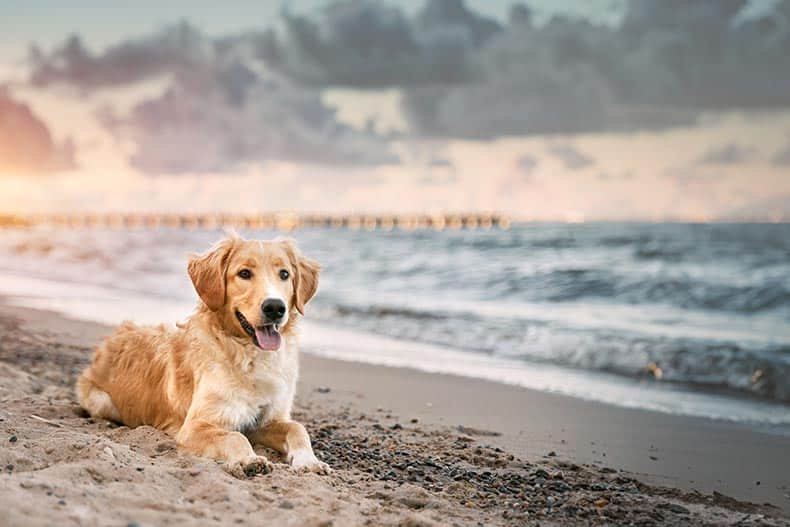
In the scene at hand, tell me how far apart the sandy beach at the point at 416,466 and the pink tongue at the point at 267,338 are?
78cm

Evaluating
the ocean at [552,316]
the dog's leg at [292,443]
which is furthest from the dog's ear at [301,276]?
the ocean at [552,316]

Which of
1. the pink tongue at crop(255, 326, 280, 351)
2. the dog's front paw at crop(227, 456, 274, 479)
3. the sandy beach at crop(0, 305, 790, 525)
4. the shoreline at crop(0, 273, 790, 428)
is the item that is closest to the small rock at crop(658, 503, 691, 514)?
the sandy beach at crop(0, 305, 790, 525)

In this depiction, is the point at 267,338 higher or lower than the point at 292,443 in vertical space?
higher

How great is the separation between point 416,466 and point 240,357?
57.6 inches

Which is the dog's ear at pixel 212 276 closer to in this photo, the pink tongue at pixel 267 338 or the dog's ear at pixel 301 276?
the pink tongue at pixel 267 338

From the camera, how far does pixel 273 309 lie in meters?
5.13

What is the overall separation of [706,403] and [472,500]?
4723mm

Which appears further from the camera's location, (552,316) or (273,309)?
(552,316)

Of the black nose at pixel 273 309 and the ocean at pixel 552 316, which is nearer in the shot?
the black nose at pixel 273 309

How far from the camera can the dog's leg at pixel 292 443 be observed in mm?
5031

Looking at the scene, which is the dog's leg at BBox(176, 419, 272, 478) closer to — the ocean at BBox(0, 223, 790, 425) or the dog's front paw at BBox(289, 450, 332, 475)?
the dog's front paw at BBox(289, 450, 332, 475)

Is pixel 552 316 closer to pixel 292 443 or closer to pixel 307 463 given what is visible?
pixel 292 443

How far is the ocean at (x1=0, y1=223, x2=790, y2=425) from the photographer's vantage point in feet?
31.1

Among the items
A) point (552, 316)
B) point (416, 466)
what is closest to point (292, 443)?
point (416, 466)
